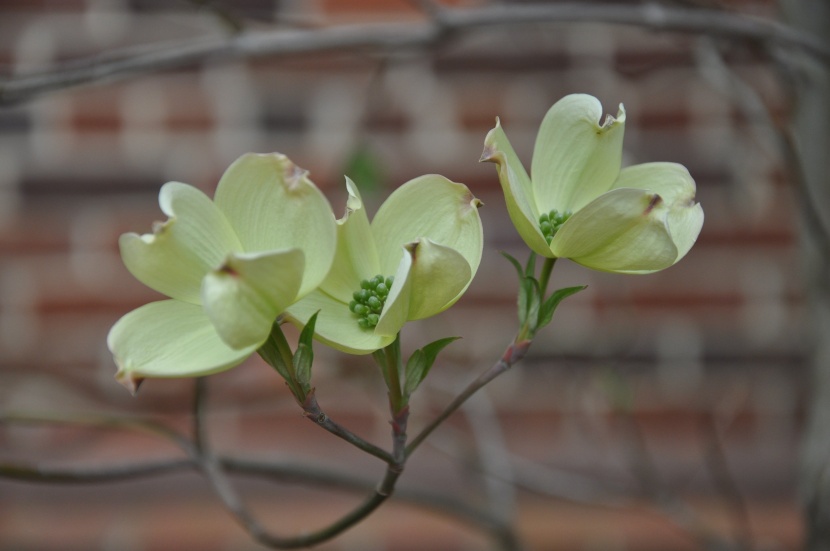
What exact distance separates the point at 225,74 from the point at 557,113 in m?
0.68

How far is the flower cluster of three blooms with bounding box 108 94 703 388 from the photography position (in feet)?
0.77

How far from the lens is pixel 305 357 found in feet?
0.82

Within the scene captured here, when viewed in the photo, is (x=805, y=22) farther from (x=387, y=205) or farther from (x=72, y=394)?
(x=72, y=394)

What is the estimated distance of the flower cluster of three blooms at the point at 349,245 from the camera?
234mm

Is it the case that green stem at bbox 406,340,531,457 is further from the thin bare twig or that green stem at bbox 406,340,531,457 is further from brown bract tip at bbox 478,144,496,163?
the thin bare twig

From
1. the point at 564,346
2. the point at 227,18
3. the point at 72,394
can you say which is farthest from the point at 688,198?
the point at 72,394

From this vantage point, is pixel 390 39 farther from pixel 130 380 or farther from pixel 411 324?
pixel 411 324

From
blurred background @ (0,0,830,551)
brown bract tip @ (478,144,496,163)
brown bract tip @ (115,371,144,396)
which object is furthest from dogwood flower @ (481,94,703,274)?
blurred background @ (0,0,830,551)

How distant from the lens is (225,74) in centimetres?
91

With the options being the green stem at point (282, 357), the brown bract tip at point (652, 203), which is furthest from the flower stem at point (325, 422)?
the brown bract tip at point (652, 203)

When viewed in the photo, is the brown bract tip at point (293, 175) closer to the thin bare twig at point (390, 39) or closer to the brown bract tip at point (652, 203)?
the brown bract tip at point (652, 203)

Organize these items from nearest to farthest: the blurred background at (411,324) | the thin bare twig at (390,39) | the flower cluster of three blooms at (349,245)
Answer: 1. the flower cluster of three blooms at (349,245)
2. the thin bare twig at (390,39)
3. the blurred background at (411,324)

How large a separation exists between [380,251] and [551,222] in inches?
2.3

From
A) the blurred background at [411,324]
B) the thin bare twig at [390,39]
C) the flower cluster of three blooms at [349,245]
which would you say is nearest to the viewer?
the flower cluster of three blooms at [349,245]
